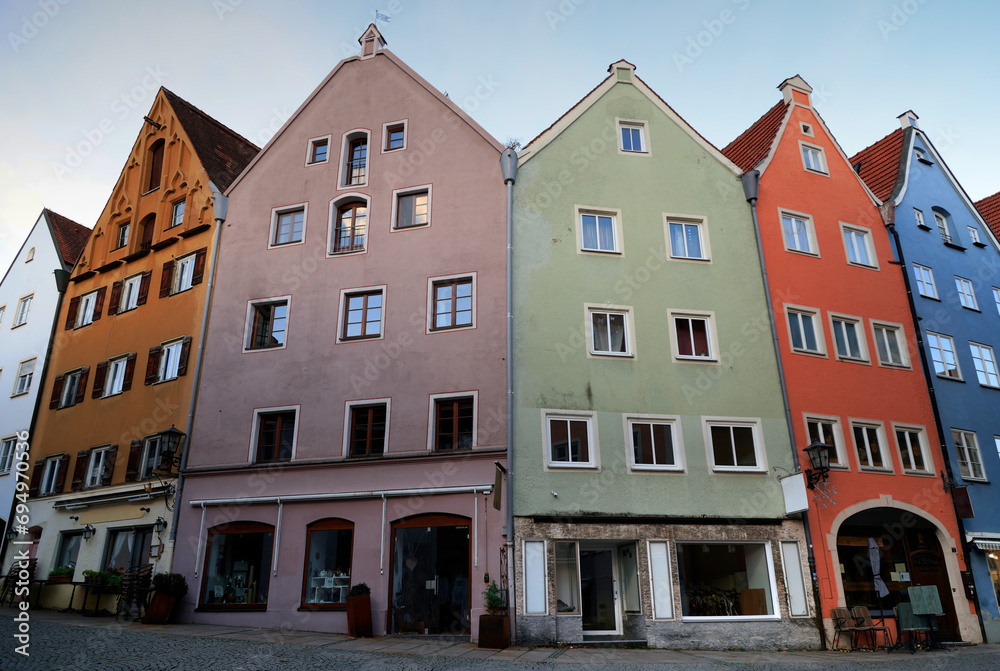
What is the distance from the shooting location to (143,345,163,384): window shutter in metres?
24.6

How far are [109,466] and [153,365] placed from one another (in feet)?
12.4

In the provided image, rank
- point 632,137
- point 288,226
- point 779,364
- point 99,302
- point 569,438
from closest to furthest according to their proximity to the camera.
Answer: point 569,438 < point 779,364 < point 632,137 < point 288,226 < point 99,302

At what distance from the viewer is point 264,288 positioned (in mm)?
23547

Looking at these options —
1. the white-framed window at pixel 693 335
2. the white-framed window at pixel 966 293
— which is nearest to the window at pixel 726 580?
the white-framed window at pixel 693 335

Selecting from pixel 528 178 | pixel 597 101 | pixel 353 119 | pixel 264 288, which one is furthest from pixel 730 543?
pixel 353 119

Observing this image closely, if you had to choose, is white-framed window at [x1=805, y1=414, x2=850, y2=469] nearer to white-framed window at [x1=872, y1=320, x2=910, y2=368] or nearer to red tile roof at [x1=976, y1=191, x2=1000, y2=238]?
white-framed window at [x1=872, y1=320, x2=910, y2=368]

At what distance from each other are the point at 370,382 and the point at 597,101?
12110 mm

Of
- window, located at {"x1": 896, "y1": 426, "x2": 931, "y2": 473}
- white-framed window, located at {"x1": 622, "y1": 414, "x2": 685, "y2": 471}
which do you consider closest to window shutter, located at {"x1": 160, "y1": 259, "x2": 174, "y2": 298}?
white-framed window, located at {"x1": 622, "y1": 414, "x2": 685, "y2": 471}

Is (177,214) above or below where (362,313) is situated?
above

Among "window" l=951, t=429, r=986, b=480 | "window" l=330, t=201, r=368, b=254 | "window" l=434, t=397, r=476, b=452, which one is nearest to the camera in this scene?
"window" l=434, t=397, r=476, b=452

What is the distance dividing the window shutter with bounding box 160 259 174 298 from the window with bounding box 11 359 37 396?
9222mm

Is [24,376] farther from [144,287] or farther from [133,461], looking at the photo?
[133,461]

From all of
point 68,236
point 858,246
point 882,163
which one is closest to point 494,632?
point 858,246

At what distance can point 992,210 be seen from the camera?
35500mm
